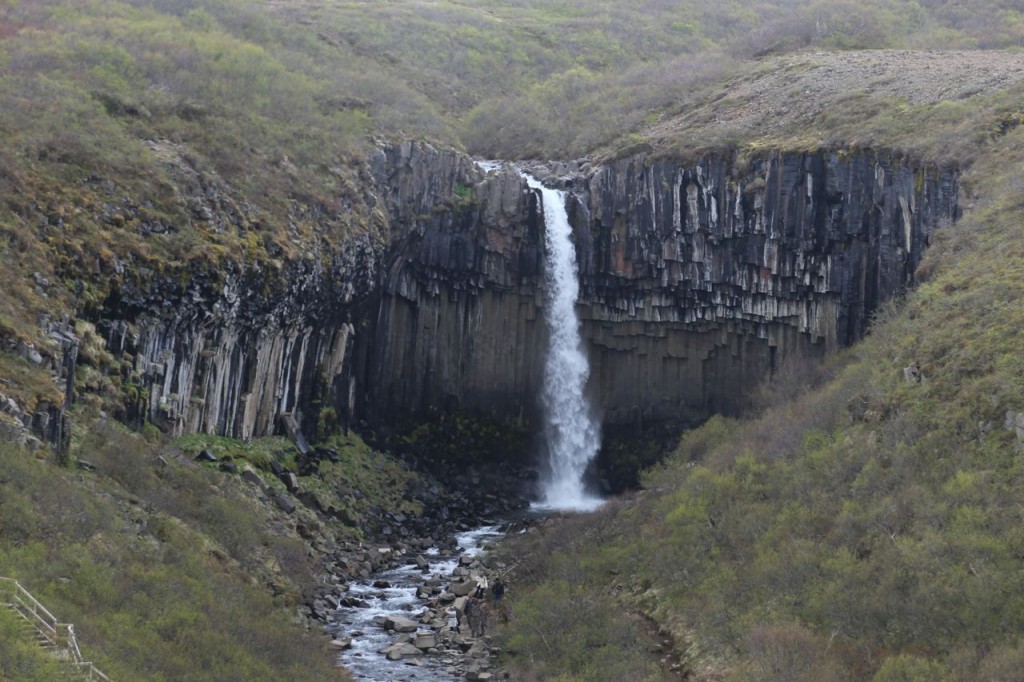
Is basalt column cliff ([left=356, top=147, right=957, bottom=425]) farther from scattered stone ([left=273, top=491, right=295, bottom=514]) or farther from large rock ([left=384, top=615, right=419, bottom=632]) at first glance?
large rock ([left=384, top=615, right=419, bottom=632])

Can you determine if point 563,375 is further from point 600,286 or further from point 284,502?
point 284,502

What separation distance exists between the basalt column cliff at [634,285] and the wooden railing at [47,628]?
90.7ft

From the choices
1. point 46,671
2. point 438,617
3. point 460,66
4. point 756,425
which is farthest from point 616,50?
point 46,671

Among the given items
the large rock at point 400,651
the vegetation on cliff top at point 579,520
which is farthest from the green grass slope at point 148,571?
the large rock at point 400,651

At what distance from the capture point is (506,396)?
50.4 metres

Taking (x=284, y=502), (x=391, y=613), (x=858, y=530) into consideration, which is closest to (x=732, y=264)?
(x=858, y=530)

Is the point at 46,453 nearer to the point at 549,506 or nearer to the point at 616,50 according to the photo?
the point at 549,506

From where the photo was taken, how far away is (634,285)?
49.1m

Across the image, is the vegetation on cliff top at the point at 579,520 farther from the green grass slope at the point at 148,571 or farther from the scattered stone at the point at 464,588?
the scattered stone at the point at 464,588

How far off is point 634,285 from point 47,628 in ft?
107

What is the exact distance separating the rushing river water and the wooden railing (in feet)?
28.6

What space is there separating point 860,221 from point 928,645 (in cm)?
2338

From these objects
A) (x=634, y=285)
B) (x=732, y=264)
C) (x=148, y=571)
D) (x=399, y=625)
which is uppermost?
(x=732, y=264)

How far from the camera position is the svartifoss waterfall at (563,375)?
49.9m
